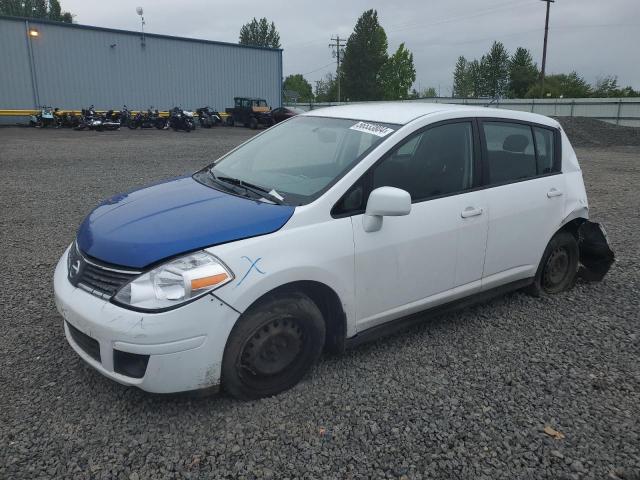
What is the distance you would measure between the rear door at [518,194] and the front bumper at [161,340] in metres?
2.16

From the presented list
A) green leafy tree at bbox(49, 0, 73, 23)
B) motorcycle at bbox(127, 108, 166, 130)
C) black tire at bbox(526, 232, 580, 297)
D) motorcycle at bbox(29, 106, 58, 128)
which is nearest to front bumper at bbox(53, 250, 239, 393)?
black tire at bbox(526, 232, 580, 297)

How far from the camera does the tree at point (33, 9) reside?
78.9 metres

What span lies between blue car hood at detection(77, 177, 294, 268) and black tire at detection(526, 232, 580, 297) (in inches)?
103

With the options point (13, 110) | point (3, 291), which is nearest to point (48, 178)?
point (3, 291)

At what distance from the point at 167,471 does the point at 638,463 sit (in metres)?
2.26

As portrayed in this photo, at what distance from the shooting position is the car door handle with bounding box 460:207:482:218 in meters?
3.54

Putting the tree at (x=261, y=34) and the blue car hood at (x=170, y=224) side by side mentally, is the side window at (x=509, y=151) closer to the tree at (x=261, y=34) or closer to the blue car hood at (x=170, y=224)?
the blue car hood at (x=170, y=224)

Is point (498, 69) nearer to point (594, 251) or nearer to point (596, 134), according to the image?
point (596, 134)

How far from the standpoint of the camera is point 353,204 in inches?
122

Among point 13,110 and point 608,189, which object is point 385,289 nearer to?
point 608,189

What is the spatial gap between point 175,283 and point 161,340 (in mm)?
284

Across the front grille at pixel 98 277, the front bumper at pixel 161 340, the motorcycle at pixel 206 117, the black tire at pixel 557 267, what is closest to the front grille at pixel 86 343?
the front bumper at pixel 161 340

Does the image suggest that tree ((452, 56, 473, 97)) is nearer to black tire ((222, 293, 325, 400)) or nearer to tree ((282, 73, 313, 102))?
tree ((282, 73, 313, 102))

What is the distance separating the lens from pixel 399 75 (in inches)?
2975
